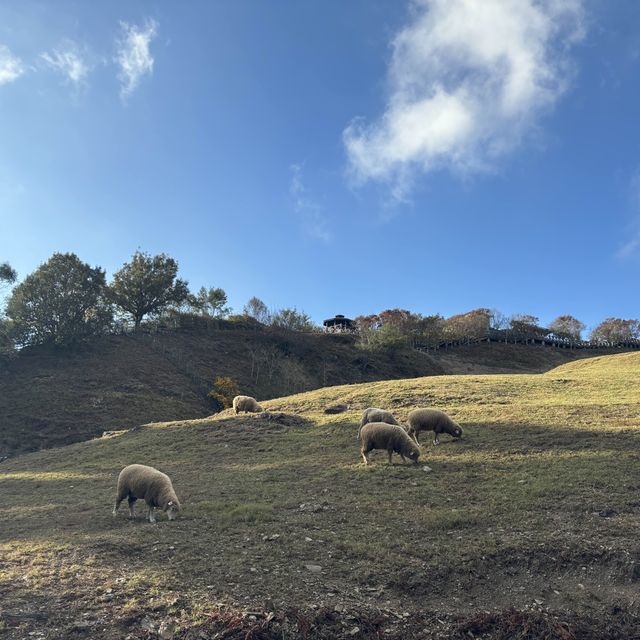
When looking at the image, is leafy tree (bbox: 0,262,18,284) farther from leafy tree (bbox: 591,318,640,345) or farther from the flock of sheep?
leafy tree (bbox: 591,318,640,345)

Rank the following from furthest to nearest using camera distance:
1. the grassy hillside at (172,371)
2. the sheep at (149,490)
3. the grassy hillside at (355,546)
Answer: the grassy hillside at (172,371) < the sheep at (149,490) < the grassy hillside at (355,546)

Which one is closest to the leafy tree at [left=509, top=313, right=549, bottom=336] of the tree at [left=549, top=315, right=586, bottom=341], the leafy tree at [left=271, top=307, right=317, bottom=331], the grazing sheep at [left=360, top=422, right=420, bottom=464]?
the tree at [left=549, top=315, right=586, bottom=341]

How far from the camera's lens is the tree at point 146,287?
234 ft

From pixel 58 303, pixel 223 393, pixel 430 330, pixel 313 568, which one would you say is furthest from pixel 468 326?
pixel 313 568

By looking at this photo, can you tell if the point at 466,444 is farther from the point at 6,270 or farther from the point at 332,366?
the point at 332,366

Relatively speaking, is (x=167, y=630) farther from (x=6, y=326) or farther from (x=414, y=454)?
(x=6, y=326)

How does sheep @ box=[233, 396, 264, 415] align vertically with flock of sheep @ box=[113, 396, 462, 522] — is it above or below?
above

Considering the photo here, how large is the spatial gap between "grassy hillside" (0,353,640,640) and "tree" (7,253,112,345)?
42781mm

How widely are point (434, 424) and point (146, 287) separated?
6117 cm

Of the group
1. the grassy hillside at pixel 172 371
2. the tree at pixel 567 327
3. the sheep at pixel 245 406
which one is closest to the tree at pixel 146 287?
the grassy hillside at pixel 172 371

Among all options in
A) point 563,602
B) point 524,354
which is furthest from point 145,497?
point 524,354

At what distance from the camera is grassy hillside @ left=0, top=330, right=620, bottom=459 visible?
42781 mm

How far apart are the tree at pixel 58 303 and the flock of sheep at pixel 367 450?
4981cm

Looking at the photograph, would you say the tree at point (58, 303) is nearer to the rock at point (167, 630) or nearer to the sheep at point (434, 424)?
the sheep at point (434, 424)
